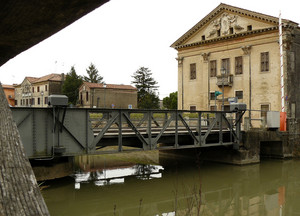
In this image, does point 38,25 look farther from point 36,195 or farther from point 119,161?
point 119,161

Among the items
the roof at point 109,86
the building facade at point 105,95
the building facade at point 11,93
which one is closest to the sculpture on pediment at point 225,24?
the building facade at point 105,95

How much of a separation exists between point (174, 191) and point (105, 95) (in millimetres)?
48574

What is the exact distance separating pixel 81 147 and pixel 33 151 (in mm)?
1656

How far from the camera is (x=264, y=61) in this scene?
2731 cm

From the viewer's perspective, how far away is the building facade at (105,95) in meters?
58.3

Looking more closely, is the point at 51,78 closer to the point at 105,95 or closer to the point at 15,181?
the point at 105,95

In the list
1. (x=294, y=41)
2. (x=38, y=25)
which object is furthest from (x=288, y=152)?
(x=38, y=25)

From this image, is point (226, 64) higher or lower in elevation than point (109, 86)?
lower

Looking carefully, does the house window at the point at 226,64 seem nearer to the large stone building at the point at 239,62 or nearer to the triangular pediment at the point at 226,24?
the large stone building at the point at 239,62

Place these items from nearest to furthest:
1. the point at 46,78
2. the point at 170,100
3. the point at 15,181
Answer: the point at 15,181 < the point at 46,78 < the point at 170,100

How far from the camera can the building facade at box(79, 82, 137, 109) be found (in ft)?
191

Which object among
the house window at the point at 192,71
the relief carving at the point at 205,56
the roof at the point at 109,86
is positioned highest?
the relief carving at the point at 205,56

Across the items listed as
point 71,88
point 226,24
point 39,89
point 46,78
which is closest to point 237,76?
point 226,24

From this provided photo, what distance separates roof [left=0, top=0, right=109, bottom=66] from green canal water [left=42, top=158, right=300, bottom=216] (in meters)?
5.90
